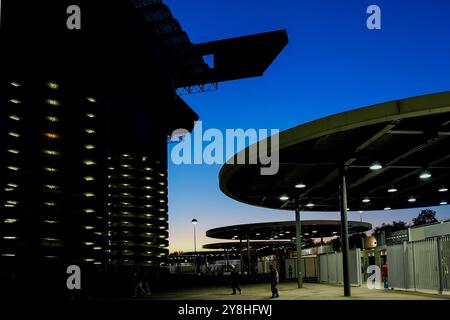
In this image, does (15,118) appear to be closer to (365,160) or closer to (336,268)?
(336,268)

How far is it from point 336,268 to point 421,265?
40.1ft

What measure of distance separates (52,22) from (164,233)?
4394 cm

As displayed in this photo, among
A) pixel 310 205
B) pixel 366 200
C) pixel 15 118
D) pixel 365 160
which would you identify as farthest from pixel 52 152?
pixel 365 160

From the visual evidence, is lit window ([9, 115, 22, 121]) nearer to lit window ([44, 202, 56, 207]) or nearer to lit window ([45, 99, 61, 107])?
lit window ([45, 99, 61, 107])

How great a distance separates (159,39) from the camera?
65.8m

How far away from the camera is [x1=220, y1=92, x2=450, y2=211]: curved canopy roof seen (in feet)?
51.1

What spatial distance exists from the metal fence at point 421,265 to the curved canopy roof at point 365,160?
3353mm

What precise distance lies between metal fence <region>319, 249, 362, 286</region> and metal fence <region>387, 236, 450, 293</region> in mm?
4875

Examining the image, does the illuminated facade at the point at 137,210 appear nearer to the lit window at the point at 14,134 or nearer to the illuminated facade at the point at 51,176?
the illuminated facade at the point at 51,176

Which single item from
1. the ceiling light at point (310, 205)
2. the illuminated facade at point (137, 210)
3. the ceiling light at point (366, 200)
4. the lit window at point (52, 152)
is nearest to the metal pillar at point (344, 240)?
the ceiling light at point (366, 200)

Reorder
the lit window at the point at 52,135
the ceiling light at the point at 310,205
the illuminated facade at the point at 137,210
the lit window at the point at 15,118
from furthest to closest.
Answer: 1. the illuminated facade at the point at 137,210
2. the lit window at the point at 52,135
3. the lit window at the point at 15,118
4. the ceiling light at the point at 310,205

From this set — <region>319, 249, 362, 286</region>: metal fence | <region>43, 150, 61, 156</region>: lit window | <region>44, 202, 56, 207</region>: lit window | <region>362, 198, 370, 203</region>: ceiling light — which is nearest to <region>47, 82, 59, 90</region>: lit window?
<region>43, 150, 61, 156</region>: lit window

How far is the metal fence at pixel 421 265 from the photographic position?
21.2 m

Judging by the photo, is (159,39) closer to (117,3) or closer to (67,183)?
(117,3)
